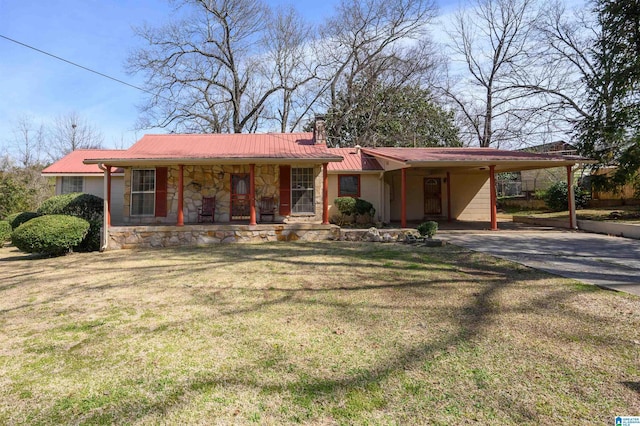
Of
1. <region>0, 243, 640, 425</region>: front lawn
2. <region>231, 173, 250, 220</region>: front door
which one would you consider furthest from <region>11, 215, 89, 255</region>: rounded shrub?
<region>231, 173, 250, 220</region>: front door

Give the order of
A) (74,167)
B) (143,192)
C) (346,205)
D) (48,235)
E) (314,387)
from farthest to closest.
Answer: (74,167) → (346,205) → (143,192) → (48,235) → (314,387)

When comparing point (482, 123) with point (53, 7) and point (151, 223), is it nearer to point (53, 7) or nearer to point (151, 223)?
point (151, 223)

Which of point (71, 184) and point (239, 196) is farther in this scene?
point (71, 184)

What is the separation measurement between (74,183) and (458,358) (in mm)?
16084

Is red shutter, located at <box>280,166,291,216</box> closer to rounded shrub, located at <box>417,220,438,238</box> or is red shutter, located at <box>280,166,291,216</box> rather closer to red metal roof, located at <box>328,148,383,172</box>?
red metal roof, located at <box>328,148,383,172</box>

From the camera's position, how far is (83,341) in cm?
349

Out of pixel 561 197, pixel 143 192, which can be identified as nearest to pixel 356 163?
pixel 143 192

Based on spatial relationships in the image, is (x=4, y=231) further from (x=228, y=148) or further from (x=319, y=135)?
(x=319, y=135)

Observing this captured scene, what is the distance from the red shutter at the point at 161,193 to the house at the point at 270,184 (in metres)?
0.03

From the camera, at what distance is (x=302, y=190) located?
11898 millimetres

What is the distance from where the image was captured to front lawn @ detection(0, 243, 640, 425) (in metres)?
2.32

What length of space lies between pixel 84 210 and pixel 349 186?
9.31 m

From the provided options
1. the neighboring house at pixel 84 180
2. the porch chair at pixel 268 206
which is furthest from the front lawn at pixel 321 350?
the neighboring house at pixel 84 180

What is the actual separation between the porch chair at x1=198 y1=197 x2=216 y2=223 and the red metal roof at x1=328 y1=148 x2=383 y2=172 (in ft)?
15.6
